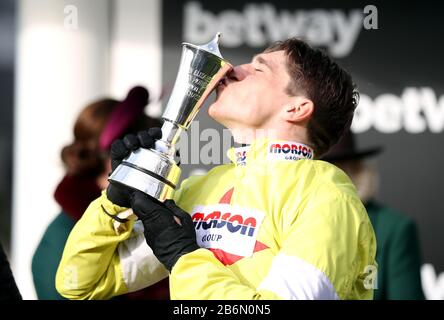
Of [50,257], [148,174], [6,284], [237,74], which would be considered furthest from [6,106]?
[148,174]

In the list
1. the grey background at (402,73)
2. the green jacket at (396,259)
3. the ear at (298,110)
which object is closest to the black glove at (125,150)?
the ear at (298,110)

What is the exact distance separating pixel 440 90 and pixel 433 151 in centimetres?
33

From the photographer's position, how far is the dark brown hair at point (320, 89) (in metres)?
2.11

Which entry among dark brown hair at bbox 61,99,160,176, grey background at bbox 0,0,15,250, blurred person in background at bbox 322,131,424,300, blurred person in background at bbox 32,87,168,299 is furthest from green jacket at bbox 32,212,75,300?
grey background at bbox 0,0,15,250

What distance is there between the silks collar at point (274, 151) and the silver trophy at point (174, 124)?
18 cm

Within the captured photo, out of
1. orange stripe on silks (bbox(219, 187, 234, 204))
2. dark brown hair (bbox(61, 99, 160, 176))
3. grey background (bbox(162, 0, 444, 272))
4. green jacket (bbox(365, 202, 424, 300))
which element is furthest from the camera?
grey background (bbox(162, 0, 444, 272))

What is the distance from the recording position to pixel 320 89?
2117 millimetres

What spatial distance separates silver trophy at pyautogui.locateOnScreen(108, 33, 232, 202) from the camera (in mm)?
1884

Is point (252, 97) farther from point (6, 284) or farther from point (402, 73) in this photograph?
point (402, 73)

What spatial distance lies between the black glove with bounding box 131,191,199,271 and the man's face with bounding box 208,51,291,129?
0.30m

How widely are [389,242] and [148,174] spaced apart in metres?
1.71

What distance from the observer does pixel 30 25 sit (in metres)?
4.39

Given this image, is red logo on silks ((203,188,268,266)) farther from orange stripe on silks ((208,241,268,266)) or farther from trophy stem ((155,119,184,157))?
trophy stem ((155,119,184,157))
